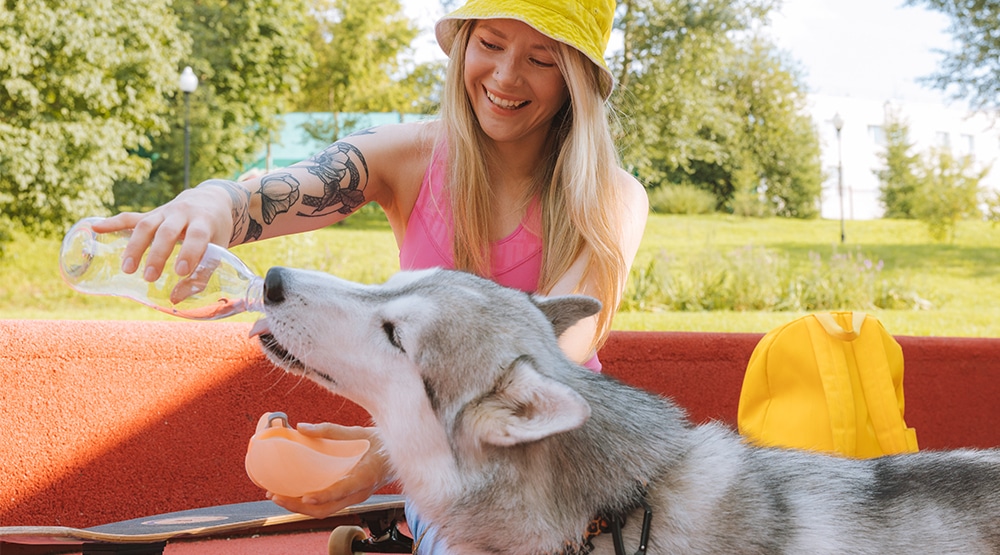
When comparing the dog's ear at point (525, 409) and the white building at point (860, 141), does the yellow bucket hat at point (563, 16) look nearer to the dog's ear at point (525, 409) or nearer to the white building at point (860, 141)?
the dog's ear at point (525, 409)

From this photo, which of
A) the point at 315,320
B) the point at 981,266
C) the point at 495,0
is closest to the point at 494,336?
the point at 315,320

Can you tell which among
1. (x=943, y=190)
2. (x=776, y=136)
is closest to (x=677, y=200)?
(x=776, y=136)

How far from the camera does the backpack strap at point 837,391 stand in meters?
2.97

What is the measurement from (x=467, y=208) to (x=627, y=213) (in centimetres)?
59

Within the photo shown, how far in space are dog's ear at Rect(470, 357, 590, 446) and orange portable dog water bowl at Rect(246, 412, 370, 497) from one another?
56cm

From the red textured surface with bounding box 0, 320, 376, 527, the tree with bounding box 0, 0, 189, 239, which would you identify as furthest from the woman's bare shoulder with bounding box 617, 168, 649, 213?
the tree with bounding box 0, 0, 189, 239

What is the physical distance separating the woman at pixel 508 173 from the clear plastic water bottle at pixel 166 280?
16 cm

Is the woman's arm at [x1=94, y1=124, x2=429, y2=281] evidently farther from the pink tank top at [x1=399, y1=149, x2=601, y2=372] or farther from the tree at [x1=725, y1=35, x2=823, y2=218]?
the tree at [x1=725, y1=35, x2=823, y2=218]

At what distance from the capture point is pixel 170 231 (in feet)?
6.14

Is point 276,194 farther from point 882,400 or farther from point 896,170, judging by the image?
point 896,170

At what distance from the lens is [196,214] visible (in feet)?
6.55

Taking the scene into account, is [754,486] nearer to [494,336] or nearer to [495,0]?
[494,336]

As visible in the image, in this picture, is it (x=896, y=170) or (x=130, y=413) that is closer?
(x=130, y=413)

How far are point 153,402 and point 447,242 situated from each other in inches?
71.5
